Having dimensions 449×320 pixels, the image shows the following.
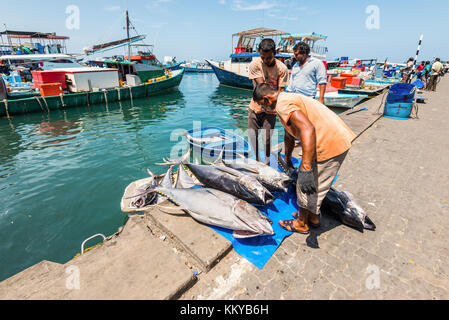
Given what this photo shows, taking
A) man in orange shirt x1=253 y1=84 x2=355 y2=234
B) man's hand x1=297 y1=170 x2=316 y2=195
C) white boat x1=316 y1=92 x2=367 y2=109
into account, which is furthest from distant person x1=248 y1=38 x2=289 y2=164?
white boat x1=316 y1=92 x2=367 y2=109

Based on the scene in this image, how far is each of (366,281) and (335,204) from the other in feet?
3.90

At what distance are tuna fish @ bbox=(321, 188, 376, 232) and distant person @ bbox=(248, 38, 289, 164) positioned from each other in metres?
1.84

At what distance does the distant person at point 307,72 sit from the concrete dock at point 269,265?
2876 mm

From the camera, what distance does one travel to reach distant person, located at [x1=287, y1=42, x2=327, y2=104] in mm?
4902

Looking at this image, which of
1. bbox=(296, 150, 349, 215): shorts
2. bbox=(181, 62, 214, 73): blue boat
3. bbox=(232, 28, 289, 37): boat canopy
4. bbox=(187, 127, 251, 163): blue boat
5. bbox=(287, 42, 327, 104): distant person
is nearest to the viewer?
bbox=(296, 150, 349, 215): shorts

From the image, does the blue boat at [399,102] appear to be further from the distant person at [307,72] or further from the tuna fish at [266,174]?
the tuna fish at [266,174]

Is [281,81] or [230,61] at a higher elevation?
[230,61]

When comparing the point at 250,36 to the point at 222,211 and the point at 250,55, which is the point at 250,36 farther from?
the point at 222,211

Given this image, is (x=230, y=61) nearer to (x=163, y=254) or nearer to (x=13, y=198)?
(x=13, y=198)

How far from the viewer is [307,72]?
504cm

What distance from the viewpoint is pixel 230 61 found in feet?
101

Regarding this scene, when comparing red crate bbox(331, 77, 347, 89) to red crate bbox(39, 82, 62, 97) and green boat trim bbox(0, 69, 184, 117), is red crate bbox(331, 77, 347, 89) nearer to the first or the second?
green boat trim bbox(0, 69, 184, 117)
